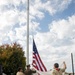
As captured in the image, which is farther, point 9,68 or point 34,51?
point 9,68

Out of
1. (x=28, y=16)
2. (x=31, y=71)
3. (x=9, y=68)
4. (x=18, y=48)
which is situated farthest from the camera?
(x=18, y=48)

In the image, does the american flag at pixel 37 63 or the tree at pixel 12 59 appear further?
the tree at pixel 12 59

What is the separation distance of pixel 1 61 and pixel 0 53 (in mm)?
2228

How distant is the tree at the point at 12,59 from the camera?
5876 cm

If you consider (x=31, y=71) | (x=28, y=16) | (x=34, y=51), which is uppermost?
(x=28, y=16)

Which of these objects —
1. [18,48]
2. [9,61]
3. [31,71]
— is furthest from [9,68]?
[31,71]

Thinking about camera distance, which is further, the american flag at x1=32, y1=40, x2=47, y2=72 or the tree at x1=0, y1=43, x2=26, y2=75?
the tree at x1=0, y1=43, x2=26, y2=75

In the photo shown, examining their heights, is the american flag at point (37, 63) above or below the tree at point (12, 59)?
below

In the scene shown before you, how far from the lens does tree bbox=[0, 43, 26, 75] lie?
58756 mm

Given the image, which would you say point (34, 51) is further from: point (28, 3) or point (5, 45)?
point (5, 45)

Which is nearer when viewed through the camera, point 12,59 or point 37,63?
point 37,63

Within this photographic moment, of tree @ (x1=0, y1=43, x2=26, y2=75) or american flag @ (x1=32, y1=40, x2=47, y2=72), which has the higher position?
tree @ (x1=0, y1=43, x2=26, y2=75)

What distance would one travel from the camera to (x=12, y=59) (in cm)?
5984

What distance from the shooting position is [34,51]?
27453mm
